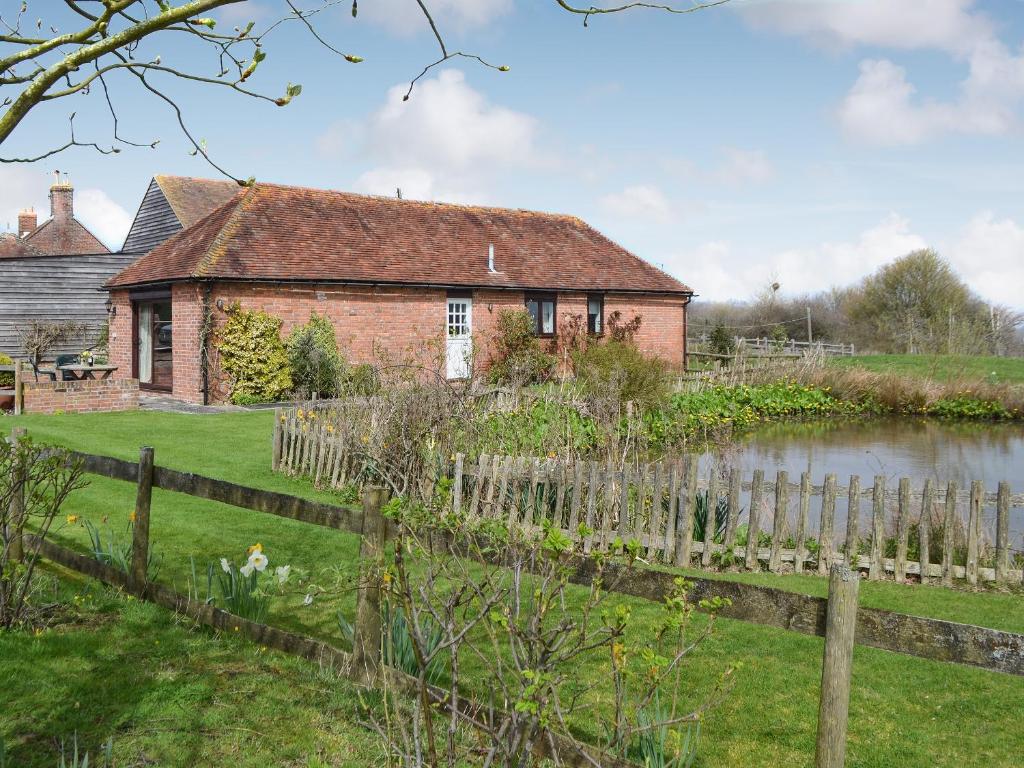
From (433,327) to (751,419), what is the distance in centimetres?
901

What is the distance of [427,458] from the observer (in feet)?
31.1

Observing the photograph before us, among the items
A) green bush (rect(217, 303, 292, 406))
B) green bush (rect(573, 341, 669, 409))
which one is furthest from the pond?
green bush (rect(217, 303, 292, 406))

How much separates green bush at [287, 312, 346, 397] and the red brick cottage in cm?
55

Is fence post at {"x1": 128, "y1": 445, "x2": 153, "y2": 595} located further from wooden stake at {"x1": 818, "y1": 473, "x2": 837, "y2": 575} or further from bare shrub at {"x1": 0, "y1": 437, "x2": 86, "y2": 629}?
wooden stake at {"x1": 818, "y1": 473, "x2": 837, "y2": 575}

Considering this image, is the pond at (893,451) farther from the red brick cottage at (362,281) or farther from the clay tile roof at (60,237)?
the clay tile roof at (60,237)

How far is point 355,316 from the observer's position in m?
22.7

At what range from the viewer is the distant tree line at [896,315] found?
46.7 m

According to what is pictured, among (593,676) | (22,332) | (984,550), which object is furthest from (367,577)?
(22,332)

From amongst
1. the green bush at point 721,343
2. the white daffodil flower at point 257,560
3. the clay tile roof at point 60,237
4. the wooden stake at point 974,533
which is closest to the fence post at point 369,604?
the white daffodil flower at point 257,560

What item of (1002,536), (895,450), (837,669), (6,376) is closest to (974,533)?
(1002,536)

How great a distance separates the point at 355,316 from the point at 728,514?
15917mm

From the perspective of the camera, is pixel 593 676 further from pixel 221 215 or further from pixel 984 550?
pixel 221 215

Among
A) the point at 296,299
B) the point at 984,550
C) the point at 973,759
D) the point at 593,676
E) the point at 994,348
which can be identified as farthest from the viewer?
the point at 994,348

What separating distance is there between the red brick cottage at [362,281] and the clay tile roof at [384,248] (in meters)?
0.05
